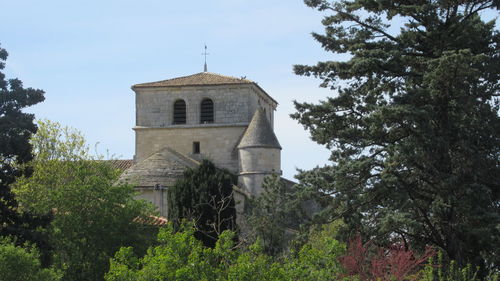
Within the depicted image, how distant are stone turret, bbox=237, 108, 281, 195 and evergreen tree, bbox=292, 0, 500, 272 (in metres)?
23.9

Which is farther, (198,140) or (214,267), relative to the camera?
(198,140)

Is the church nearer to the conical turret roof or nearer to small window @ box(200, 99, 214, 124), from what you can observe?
small window @ box(200, 99, 214, 124)

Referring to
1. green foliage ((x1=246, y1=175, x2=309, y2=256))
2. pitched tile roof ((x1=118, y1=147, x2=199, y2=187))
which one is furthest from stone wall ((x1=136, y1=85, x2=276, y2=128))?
green foliage ((x1=246, y1=175, x2=309, y2=256))

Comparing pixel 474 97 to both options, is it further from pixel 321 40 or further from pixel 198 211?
pixel 198 211

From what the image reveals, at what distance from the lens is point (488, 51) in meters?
24.3

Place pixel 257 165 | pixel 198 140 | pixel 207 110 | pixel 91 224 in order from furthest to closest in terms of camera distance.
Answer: pixel 207 110 < pixel 198 140 < pixel 257 165 < pixel 91 224

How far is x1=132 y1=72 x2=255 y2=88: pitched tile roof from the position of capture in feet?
178

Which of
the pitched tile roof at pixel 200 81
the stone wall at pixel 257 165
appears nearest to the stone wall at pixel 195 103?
the pitched tile roof at pixel 200 81

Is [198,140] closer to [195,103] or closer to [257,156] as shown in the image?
[195,103]

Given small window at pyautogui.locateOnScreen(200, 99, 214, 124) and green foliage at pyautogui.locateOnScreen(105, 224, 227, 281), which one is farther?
small window at pyautogui.locateOnScreen(200, 99, 214, 124)

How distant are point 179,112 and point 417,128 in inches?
1312

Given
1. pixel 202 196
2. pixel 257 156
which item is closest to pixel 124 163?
pixel 257 156

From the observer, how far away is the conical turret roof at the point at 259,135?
4941cm

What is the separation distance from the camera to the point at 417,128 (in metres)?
22.9
